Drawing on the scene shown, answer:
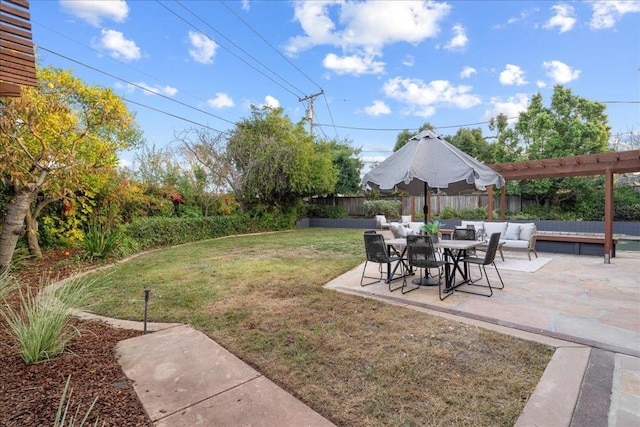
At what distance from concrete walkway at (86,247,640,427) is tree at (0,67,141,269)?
9.12 feet

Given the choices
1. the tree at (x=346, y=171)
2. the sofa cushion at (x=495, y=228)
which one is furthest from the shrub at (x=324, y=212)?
the sofa cushion at (x=495, y=228)

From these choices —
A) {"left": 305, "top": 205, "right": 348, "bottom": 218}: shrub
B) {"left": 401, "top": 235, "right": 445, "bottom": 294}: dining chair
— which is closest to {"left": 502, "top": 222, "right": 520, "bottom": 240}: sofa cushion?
{"left": 401, "top": 235, "right": 445, "bottom": 294}: dining chair

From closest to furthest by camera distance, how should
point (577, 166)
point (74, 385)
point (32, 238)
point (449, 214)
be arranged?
1. point (74, 385)
2. point (32, 238)
3. point (577, 166)
4. point (449, 214)

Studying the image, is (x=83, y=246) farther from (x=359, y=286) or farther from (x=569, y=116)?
(x=569, y=116)

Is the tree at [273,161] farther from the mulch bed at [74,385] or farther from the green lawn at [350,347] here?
the mulch bed at [74,385]

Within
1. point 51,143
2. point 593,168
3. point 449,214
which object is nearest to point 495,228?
point 593,168

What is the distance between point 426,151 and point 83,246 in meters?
7.06

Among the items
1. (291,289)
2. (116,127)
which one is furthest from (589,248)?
(116,127)

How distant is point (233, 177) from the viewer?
496 inches

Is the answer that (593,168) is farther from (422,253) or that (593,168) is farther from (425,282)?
(422,253)

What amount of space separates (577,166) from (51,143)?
11.6 metres

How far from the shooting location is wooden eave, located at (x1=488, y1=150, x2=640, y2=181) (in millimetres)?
7207

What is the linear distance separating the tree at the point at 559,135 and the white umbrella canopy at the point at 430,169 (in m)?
11.9

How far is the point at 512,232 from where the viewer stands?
7.57m
